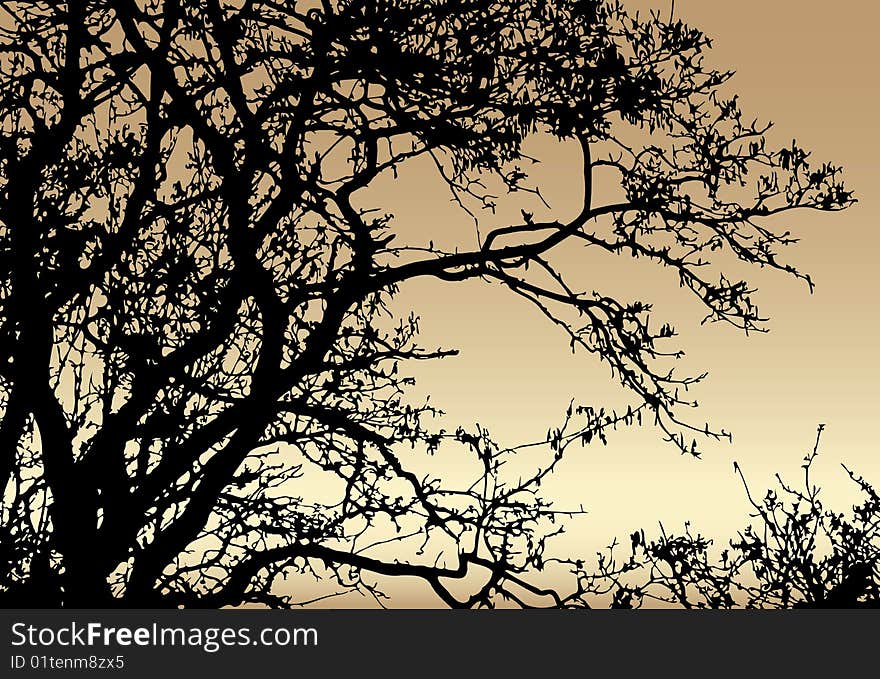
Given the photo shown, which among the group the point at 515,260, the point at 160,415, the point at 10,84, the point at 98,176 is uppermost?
the point at 10,84

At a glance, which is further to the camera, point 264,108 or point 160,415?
point 264,108

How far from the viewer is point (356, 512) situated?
9.94 metres
